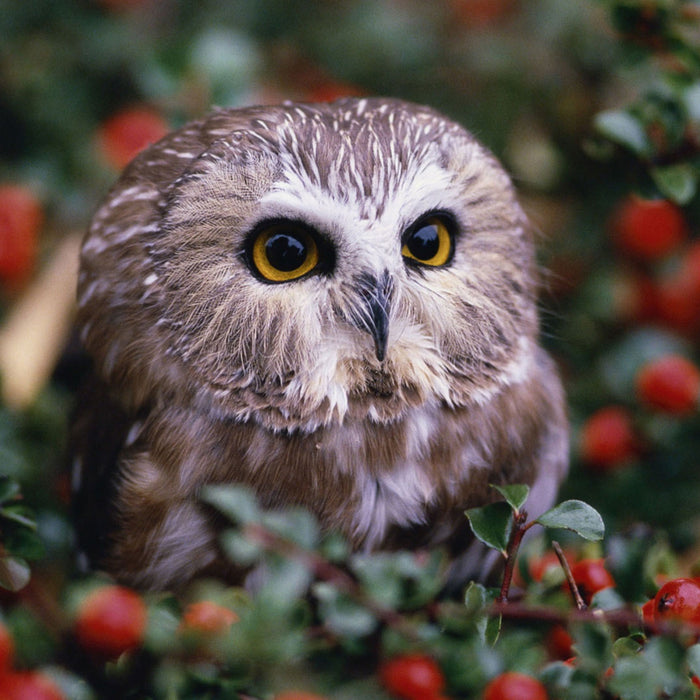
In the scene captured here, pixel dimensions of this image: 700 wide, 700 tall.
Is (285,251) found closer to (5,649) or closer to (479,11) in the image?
(5,649)

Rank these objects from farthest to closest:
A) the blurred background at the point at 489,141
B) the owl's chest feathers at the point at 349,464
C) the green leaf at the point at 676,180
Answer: the blurred background at the point at 489,141
the green leaf at the point at 676,180
the owl's chest feathers at the point at 349,464

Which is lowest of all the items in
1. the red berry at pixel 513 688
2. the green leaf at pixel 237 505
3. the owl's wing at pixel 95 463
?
the owl's wing at pixel 95 463

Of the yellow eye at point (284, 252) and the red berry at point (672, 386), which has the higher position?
the yellow eye at point (284, 252)

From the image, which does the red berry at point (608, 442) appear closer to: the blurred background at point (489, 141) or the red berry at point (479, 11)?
the blurred background at point (489, 141)

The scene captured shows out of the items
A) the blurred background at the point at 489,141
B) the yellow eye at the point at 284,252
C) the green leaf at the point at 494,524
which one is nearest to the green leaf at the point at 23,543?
the blurred background at the point at 489,141

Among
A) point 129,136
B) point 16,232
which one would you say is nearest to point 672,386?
point 129,136

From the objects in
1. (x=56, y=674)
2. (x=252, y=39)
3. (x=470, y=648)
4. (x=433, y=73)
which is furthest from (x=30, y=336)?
(x=470, y=648)

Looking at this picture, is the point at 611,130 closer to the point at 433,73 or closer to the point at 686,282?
the point at 686,282

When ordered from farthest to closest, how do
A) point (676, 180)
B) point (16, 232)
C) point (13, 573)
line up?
point (16, 232) → point (676, 180) → point (13, 573)
